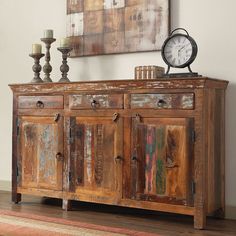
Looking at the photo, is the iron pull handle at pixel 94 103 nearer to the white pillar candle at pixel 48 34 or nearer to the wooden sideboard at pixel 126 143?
the wooden sideboard at pixel 126 143

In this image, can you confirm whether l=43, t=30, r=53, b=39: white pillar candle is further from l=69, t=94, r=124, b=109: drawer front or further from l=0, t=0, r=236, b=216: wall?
l=69, t=94, r=124, b=109: drawer front

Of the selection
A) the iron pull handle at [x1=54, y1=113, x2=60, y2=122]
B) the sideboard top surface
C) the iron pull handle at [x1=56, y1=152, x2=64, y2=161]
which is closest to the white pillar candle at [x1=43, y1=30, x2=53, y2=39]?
the sideboard top surface

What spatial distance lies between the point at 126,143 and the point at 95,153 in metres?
0.23

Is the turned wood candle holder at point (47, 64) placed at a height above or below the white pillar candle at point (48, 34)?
below

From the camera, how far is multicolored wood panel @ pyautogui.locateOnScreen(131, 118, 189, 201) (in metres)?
2.63

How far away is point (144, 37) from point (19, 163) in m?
1.24

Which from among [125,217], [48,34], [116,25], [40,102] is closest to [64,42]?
[48,34]

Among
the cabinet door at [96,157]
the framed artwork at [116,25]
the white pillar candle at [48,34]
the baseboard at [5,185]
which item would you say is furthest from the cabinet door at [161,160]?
the baseboard at [5,185]

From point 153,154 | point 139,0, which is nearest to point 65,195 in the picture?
point 153,154

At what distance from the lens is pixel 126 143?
2814mm

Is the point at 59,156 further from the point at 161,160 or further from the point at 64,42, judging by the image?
the point at 64,42

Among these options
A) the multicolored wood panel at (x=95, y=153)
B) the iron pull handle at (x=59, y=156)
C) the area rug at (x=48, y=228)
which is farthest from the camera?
the iron pull handle at (x=59, y=156)

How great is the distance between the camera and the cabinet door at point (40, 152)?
3.07 metres

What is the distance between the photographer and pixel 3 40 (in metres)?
3.90
